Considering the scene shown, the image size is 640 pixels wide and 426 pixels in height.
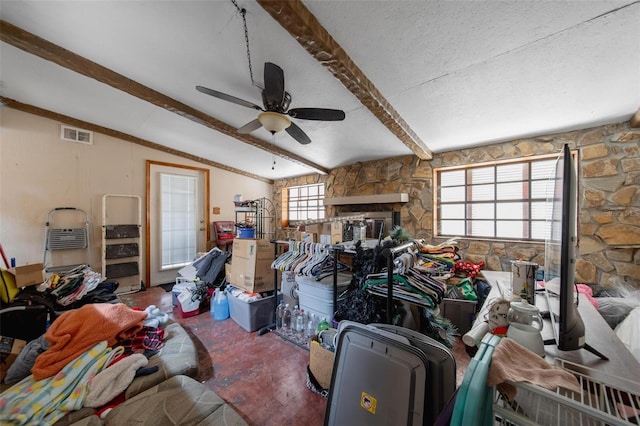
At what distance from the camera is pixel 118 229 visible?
4.00 meters

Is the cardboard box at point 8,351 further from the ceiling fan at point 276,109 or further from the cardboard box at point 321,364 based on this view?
the ceiling fan at point 276,109

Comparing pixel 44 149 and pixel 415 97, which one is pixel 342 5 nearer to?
pixel 415 97

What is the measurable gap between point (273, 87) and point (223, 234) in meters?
4.00

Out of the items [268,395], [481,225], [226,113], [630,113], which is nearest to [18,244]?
[226,113]

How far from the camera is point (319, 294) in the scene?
85.1 inches

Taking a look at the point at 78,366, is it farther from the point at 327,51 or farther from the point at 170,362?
the point at 327,51

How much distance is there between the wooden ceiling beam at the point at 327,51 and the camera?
142cm

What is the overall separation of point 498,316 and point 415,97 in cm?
207

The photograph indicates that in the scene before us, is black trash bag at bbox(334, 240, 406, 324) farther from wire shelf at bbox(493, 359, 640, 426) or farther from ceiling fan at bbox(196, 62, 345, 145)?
ceiling fan at bbox(196, 62, 345, 145)

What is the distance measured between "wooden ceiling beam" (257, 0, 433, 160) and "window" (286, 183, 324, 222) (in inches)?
119

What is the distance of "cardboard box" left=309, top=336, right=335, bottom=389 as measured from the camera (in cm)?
163

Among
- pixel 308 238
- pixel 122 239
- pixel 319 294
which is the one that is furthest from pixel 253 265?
pixel 122 239

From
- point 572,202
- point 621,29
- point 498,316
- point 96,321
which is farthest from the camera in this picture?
point 96,321

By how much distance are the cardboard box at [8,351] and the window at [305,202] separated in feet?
14.4
